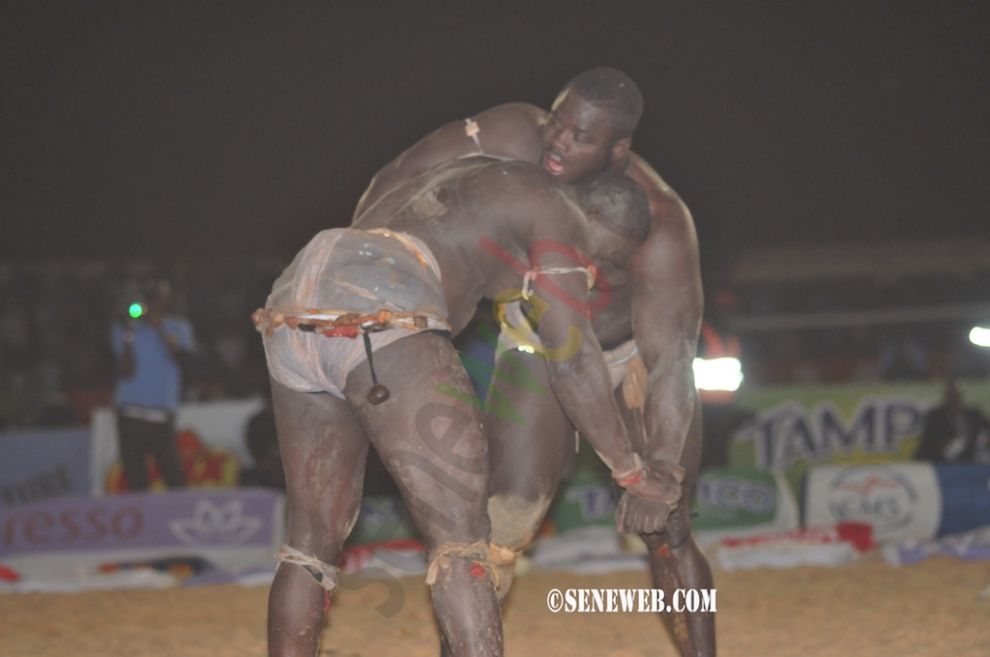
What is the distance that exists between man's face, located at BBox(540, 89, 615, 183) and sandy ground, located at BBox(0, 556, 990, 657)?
2112 mm

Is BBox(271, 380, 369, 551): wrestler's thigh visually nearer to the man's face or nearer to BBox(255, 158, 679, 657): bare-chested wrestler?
BBox(255, 158, 679, 657): bare-chested wrestler

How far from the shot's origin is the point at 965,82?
12891mm

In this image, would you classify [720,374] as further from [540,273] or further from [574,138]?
[540,273]

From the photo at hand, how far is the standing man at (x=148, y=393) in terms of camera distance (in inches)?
304

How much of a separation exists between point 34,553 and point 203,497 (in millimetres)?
1048

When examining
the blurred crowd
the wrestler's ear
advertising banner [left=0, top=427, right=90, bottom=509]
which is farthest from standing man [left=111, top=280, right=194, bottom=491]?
the wrestler's ear

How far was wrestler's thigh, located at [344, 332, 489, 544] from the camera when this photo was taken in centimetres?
278

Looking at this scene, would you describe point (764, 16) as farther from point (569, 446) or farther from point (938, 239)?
point (569, 446)

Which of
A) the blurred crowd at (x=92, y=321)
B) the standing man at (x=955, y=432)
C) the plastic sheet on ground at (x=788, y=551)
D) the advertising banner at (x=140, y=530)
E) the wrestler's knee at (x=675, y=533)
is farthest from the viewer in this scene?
the blurred crowd at (x=92, y=321)

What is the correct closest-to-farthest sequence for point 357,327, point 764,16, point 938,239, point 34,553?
point 357,327
point 34,553
point 764,16
point 938,239

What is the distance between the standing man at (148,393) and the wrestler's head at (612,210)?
4.77 metres

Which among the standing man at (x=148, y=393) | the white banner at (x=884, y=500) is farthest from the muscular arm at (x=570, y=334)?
the white banner at (x=884, y=500)

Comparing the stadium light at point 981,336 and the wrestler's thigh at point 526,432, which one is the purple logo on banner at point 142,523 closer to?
the wrestler's thigh at point 526,432

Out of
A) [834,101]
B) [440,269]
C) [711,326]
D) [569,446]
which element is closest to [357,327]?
[440,269]
